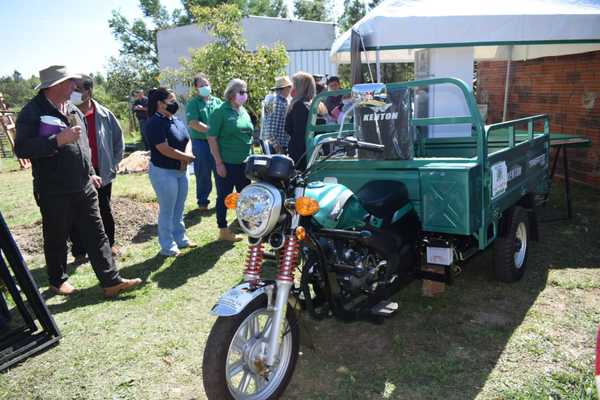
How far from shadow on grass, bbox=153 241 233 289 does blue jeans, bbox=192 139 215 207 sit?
1.52 metres

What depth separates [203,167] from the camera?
266 inches

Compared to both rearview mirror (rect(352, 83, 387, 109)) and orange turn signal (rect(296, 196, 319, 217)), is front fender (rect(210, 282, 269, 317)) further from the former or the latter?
rearview mirror (rect(352, 83, 387, 109))

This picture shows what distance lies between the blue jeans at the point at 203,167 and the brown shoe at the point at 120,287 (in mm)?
2487

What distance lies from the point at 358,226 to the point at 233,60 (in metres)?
9.31

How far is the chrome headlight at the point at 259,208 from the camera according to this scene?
2398 millimetres

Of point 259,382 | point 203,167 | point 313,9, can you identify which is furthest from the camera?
point 313,9

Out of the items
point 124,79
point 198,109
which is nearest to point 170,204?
point 198,109

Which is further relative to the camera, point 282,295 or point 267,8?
point 267,8

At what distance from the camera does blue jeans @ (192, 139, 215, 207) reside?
21.9 ft

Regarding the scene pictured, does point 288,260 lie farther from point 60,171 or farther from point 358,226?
point 60,171

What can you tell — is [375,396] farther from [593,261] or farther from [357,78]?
[357,78]

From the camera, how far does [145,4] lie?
43.0 meters

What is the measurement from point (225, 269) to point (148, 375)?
1.78 meters

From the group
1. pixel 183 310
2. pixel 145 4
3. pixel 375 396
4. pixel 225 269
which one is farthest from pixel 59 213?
pixel 145 4
